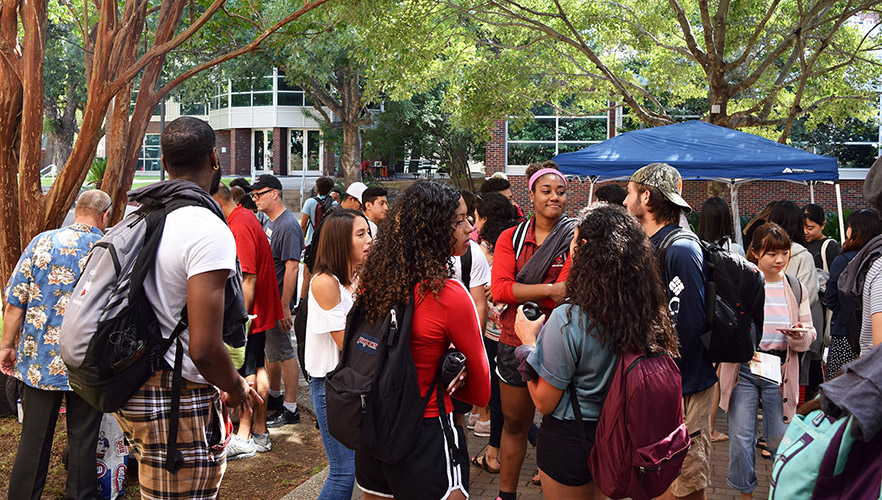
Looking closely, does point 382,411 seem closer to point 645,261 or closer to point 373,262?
point 373,262

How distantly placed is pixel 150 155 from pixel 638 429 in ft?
196

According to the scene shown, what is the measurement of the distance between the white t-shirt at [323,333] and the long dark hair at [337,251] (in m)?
0.07

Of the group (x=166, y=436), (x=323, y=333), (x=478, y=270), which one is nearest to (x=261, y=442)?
(x=478, y=270)

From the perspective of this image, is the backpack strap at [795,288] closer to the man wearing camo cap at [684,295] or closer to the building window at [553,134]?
the man wearing camo cap at [684,295]

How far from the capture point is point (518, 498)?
195 inches

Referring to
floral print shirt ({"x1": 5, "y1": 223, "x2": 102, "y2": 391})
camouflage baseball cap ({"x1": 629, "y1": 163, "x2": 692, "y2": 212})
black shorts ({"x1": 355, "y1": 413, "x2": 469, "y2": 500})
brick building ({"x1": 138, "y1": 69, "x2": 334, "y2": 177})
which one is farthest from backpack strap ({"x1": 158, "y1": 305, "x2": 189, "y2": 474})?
brick building ({"x1": 138, "y1": 69, "x2": 334, "y2": 177})

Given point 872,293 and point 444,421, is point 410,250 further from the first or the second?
point 872,293

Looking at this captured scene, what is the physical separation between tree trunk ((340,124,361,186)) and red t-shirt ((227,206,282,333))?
1033 inches

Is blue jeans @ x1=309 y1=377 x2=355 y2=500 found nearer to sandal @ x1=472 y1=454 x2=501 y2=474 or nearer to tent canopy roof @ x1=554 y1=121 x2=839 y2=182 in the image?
sandal @ x1=472 y1=454 x2=501 y2=474

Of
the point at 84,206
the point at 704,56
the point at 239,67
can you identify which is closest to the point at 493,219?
the point at 84,206

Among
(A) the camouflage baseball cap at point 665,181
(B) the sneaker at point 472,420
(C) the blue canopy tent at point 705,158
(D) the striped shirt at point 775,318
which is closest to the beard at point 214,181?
(A) the camouflage baseball cap at point 665,181

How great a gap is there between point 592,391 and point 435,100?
29729 mm

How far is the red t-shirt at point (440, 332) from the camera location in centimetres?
289

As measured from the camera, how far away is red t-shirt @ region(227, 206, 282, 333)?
223 inches
